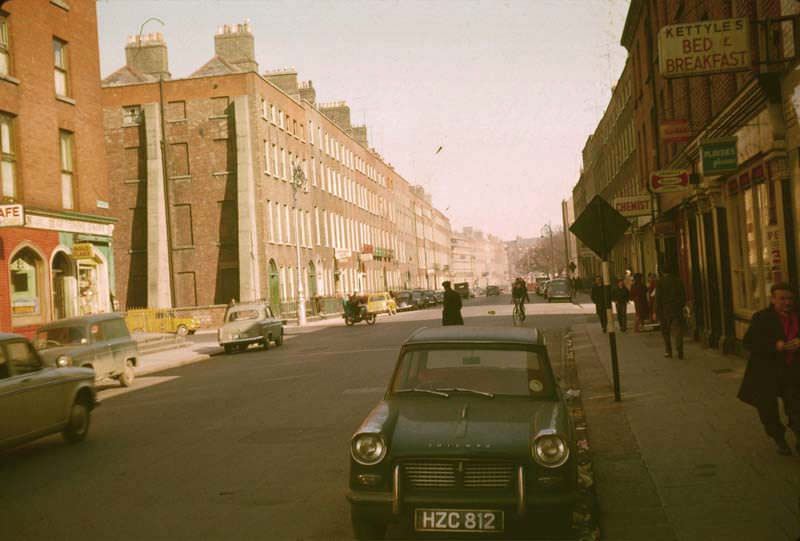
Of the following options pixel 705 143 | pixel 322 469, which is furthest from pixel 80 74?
pixel 322 469

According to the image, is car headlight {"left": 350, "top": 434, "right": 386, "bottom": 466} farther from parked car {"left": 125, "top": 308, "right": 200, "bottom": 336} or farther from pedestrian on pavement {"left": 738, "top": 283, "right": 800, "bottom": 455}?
parked car {"left": 125, "top": 308, "right": 200, "bottom": 336}

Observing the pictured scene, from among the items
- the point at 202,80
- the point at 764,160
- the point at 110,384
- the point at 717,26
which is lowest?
the point at 110,384

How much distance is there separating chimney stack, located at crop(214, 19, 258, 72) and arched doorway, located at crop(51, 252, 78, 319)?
30283 mm

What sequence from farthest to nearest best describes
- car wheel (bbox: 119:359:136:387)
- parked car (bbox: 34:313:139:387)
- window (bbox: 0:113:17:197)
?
window (bbox: 0:113:17:197)
car wheel (bbox: 119:359:136:387)
parked car (bbox: 34:313:139:387)

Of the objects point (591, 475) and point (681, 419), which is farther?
point (681, 419)

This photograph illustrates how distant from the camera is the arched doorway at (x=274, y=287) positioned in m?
52.0

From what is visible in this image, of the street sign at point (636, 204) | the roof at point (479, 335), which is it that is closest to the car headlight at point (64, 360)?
the roof at point (479, 335)

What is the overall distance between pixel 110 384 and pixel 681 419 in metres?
14.4

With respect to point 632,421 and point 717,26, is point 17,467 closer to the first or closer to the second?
point 632,421

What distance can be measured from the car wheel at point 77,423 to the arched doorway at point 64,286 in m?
17.4

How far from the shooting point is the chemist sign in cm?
1182

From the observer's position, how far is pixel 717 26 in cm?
1185

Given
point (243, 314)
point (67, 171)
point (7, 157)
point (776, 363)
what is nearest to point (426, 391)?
point (776, 363)

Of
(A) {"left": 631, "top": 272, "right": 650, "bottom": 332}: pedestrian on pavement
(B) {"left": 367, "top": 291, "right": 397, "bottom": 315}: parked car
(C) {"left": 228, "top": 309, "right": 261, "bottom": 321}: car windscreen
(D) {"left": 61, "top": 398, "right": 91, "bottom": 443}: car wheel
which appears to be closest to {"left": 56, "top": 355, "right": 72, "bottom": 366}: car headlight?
(D) {"left": 61, "top": 398, "right": 91, "bottom": 443}: car wheel
